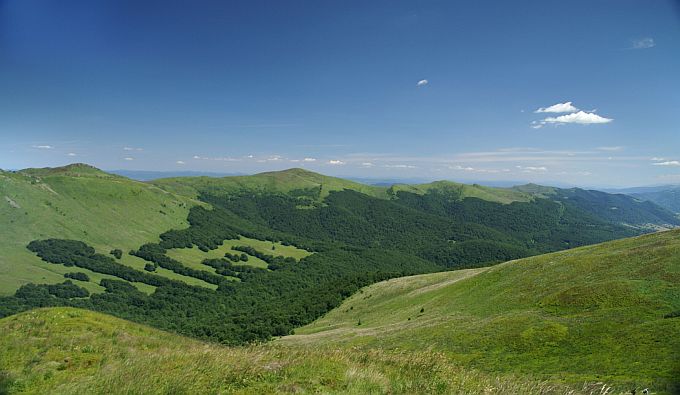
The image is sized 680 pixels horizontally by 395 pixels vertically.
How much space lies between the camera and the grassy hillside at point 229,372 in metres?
9.33

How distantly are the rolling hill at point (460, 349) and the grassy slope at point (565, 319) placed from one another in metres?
0.14

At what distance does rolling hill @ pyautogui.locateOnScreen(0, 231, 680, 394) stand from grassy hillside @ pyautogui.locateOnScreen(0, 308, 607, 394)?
45 millimetres

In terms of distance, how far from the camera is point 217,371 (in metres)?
10.1

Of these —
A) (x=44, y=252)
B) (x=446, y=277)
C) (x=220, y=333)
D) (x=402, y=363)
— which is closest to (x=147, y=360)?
(x=402, y=363)

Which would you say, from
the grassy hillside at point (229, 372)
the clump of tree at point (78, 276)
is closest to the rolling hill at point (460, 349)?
the grassy hillside at point (229, 372)

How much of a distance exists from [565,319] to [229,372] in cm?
2853

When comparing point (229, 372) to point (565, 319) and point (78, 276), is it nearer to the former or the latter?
point (565, 319)

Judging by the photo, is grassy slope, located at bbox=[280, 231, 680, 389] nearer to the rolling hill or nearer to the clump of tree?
the rolling hill

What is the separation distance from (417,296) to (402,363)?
51.7 metres

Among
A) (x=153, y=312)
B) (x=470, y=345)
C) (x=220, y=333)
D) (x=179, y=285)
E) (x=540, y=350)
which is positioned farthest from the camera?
(x=179, y=285)

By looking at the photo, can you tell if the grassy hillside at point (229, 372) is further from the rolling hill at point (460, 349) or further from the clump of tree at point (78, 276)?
the clump of tree at point (78, 276)

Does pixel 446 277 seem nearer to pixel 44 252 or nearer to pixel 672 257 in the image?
pixel 672 257

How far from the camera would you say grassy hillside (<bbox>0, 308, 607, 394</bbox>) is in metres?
9.33

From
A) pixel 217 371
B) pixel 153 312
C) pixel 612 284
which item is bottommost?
pixel 153 312
